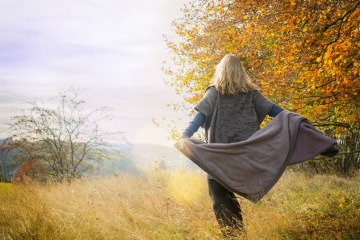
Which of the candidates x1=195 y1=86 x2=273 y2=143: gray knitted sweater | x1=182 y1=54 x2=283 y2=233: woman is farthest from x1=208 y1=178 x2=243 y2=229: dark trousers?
x1=195 y1=86 x2=273 y2=143: gray knitted sweater

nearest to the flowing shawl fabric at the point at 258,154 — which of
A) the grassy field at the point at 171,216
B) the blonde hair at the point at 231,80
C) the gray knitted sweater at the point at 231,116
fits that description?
the gray knitted sweater at the point at 231,116

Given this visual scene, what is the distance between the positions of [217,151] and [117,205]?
12.3 ft

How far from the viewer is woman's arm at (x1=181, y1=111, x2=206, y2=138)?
2.95 m

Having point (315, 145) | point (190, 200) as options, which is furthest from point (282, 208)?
point (315, 145)

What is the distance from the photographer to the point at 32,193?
761cm

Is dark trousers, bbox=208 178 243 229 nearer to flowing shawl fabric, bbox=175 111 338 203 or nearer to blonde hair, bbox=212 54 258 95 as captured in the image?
flowing shawl fabric, bbox=175 111 338 203

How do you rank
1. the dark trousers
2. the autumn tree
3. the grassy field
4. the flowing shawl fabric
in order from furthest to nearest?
the autumn tree → the grassy field → the dark trousers → the flowing shawl fabric

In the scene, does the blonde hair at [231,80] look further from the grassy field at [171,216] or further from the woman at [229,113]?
the grassy field at [171,216]

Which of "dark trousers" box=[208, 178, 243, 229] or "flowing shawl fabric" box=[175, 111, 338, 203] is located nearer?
"flowing shawl fabric" box=[175, 111, 338, 203]

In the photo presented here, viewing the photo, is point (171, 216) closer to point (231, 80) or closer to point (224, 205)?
point (224, 205)

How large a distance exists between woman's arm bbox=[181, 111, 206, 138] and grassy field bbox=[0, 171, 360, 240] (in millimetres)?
1253

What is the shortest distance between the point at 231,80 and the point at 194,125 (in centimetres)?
62

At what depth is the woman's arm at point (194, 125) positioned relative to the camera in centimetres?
295

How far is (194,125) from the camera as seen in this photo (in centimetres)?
302
